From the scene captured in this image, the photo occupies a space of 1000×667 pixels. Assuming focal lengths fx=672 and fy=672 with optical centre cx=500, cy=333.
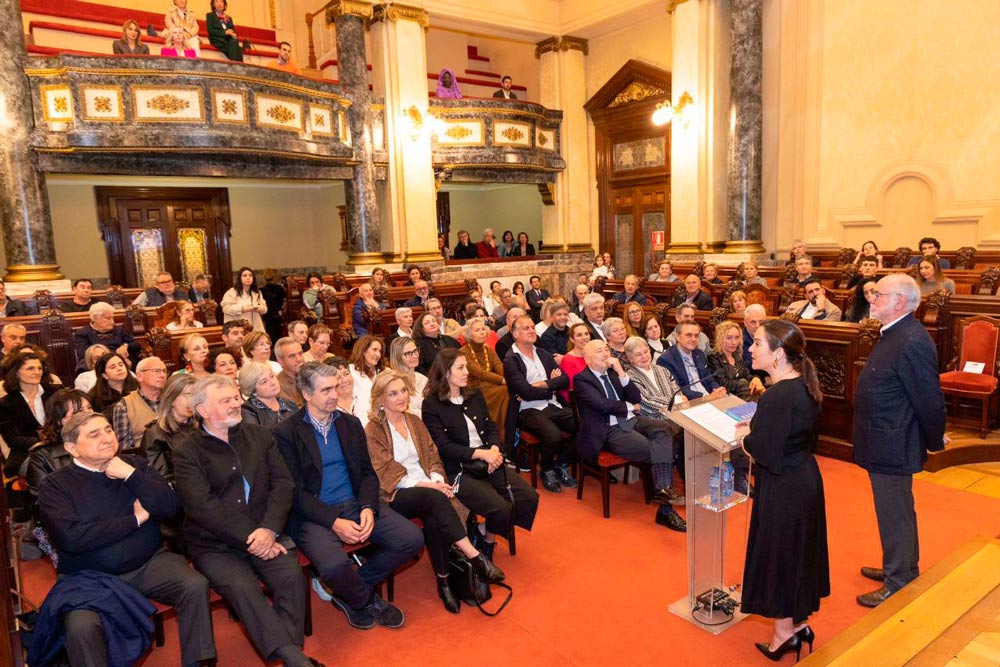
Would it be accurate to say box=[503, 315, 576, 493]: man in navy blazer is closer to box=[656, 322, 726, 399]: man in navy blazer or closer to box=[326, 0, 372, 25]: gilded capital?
box=[656, 322, 726, 399]: man in navy blazer

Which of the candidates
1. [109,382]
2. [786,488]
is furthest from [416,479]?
[109,382]

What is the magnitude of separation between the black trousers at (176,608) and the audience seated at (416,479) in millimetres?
1000

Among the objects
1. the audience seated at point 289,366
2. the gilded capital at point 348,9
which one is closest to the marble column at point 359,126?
the gilded capital at point 348,9

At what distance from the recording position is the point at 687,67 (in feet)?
32.9

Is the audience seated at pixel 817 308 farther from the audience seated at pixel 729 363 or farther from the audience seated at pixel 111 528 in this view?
the audience seated at pixel 111 528

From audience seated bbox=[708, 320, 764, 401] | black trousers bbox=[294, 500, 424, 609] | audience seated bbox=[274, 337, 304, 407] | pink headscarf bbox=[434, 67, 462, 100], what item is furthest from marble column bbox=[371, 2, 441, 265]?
black trousers bbox=[294, 500, 424, 609]

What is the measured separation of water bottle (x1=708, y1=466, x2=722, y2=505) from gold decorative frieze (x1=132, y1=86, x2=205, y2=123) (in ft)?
24.9

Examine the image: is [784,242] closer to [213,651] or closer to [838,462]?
[838,462]

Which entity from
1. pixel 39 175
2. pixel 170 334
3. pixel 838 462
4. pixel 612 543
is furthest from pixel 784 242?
pixel 39 175

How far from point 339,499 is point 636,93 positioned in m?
10.4

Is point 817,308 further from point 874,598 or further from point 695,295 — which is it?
point 874,598

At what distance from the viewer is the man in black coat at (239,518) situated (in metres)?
2.68

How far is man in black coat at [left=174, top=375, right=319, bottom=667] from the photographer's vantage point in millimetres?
2680

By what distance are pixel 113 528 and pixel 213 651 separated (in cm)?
62
